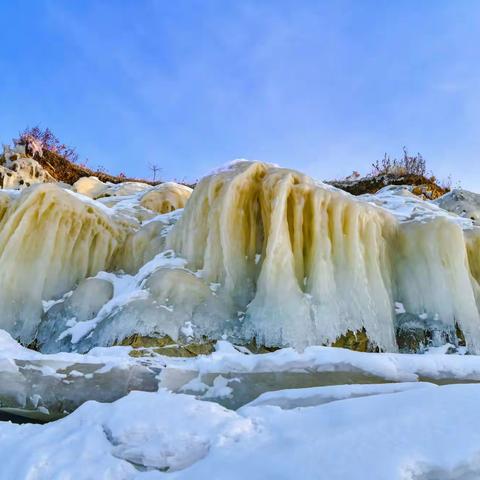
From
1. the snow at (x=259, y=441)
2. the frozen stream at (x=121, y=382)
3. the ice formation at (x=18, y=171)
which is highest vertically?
the ice formation at (x=18, y=171)

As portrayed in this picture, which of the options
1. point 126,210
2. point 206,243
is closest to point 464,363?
point 206,243

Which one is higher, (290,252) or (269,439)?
(290,252)

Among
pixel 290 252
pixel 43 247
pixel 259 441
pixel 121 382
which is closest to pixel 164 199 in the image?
pixel 43 247

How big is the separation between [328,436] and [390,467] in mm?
272

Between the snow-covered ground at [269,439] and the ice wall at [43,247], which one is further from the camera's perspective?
the ice wall at [43,247]

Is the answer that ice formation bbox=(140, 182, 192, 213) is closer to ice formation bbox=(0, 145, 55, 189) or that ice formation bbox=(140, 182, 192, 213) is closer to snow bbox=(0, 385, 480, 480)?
ice formation bbox=(0, 145, 55, 189)

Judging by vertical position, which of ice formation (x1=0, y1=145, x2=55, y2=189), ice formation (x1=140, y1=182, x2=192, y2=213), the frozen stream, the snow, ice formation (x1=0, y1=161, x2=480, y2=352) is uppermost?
ice formation (x1=0, y1=145, x2=55, y2=189)

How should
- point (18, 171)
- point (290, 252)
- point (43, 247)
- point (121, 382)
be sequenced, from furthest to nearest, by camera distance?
point (18, 171) < point (43, 247) < point (290, 252) < point (121, 382)

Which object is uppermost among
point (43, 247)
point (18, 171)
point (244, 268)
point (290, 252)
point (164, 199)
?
point (18, 171)

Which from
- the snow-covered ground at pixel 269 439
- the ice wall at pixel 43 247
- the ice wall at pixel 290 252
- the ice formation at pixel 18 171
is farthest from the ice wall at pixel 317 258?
→ the ice formation at pixel 18 171

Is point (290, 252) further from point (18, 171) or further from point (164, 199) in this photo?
point (18, 171)

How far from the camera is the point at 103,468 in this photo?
1864 mm

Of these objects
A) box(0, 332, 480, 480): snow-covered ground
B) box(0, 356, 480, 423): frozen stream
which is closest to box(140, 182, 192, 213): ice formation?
box(0, 356, 480, 423): frozen stream

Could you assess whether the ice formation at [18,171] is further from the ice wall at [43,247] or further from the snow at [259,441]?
the snow at [259,441]
